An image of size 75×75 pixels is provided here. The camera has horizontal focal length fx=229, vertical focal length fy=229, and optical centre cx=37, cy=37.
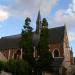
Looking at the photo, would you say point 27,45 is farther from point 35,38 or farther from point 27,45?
point 35,38

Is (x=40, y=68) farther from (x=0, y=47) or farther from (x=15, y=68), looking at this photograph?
(x=0, y=47)

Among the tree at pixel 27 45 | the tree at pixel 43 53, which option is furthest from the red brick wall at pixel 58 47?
the tree at pixel 27 45

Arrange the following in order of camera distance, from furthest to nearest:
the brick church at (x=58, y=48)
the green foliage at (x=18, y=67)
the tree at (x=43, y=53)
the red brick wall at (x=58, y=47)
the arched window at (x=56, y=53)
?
the arched window at (x=56, y=53) < the red brick wall at (x=58, y=47) < the brick church at (x=58, y=48) < the tree at (x=43, y=53) < the green foliage at (x=18, y=67)

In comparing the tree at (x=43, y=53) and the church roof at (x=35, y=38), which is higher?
the church roof at (x=35, y=38)

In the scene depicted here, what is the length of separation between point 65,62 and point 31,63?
410 inches

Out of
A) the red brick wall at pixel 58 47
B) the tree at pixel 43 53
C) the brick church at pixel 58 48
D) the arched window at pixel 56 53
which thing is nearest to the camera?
the tree at pixel 43 53

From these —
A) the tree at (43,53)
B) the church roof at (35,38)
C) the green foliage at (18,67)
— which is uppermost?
the church roof at (35,38)

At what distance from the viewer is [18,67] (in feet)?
119

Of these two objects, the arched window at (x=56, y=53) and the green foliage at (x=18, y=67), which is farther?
the arched window at (x=56, y=53)

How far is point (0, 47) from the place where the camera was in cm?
5794

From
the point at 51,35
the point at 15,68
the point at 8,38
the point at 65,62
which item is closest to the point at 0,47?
the point at 8,38

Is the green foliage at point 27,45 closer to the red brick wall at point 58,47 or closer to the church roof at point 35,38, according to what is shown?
the church roof at point 35,38

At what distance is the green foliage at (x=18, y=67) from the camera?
113 ft

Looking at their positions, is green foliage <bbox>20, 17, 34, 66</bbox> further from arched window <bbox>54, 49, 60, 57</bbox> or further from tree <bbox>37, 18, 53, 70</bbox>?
arched window <bbox>54, 49, 60, 57</bbox>
